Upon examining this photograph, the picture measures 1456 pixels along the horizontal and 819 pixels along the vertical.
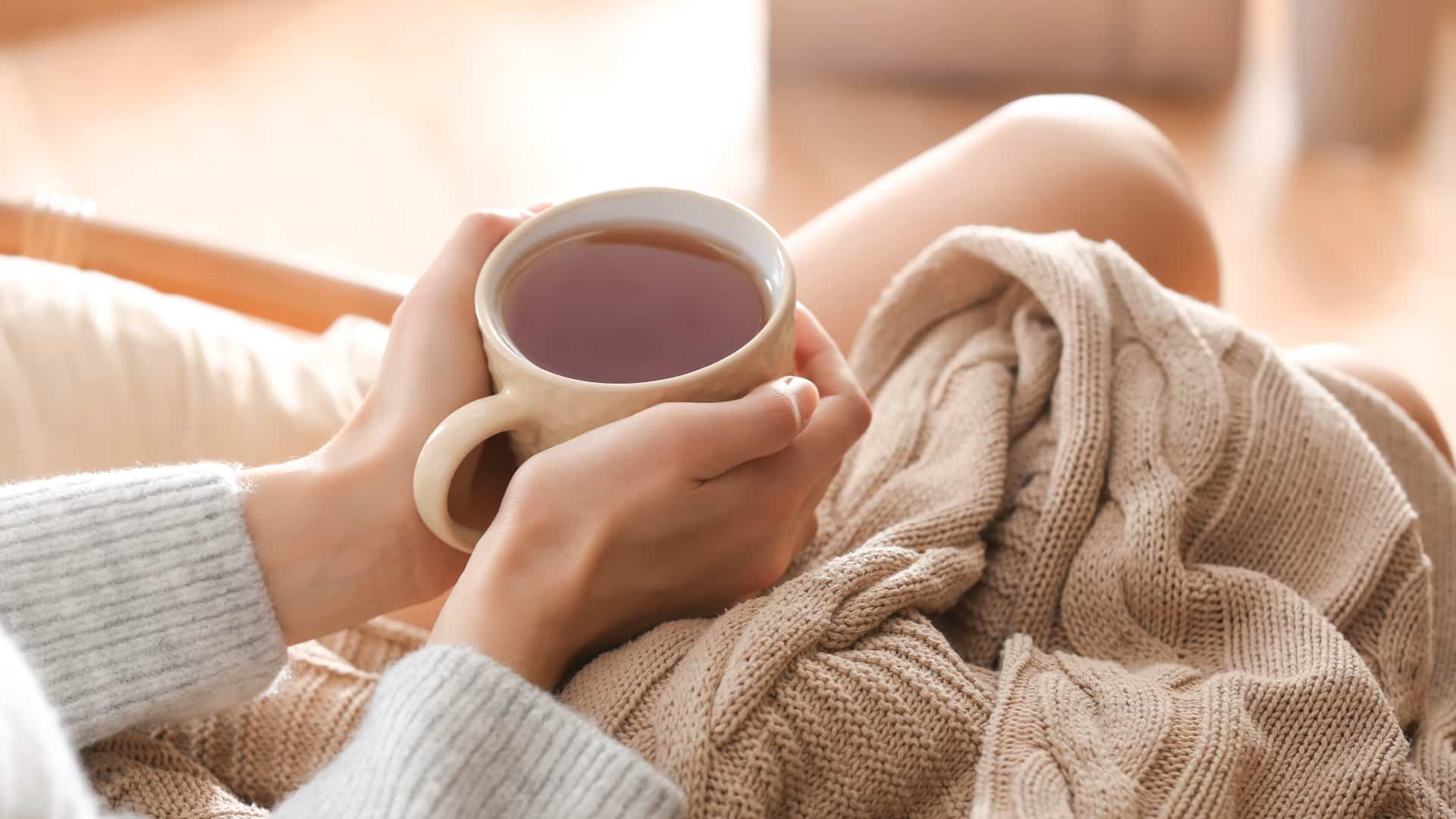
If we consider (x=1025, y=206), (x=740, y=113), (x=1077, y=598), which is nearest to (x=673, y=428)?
(x=1077, y=598)

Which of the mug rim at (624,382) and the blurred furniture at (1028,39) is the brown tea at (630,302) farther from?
the blurred furniture at (1028,39)

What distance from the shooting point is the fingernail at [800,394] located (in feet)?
1.73

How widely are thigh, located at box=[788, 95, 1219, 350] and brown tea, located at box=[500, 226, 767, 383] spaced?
26 centimetres

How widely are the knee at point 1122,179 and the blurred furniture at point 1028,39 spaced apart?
103cm

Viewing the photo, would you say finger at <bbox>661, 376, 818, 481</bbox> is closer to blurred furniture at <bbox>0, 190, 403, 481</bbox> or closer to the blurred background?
blurred furniture at <bbox>0, 190, 403, 481</bbox>

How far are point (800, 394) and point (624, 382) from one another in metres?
0.09

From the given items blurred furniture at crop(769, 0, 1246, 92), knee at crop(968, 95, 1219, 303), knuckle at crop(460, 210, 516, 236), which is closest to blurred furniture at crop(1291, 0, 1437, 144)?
blurred furniture at crop(769, 0, 1246, 92)

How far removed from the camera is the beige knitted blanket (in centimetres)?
52

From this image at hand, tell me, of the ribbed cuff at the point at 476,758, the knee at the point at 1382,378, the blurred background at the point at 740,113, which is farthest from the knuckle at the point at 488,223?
the blurred background at the point at 740,113

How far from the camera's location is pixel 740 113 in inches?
77.8

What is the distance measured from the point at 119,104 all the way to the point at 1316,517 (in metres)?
1.94

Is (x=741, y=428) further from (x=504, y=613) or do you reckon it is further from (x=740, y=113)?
(x=740, y=113)

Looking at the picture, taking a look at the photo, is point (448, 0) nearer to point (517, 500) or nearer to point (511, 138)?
point (511, 138)

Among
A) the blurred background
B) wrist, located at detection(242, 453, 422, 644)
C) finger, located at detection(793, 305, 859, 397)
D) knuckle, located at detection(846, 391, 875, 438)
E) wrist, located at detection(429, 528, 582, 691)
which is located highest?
finger, located at detection(793, 305, 859, 397)
